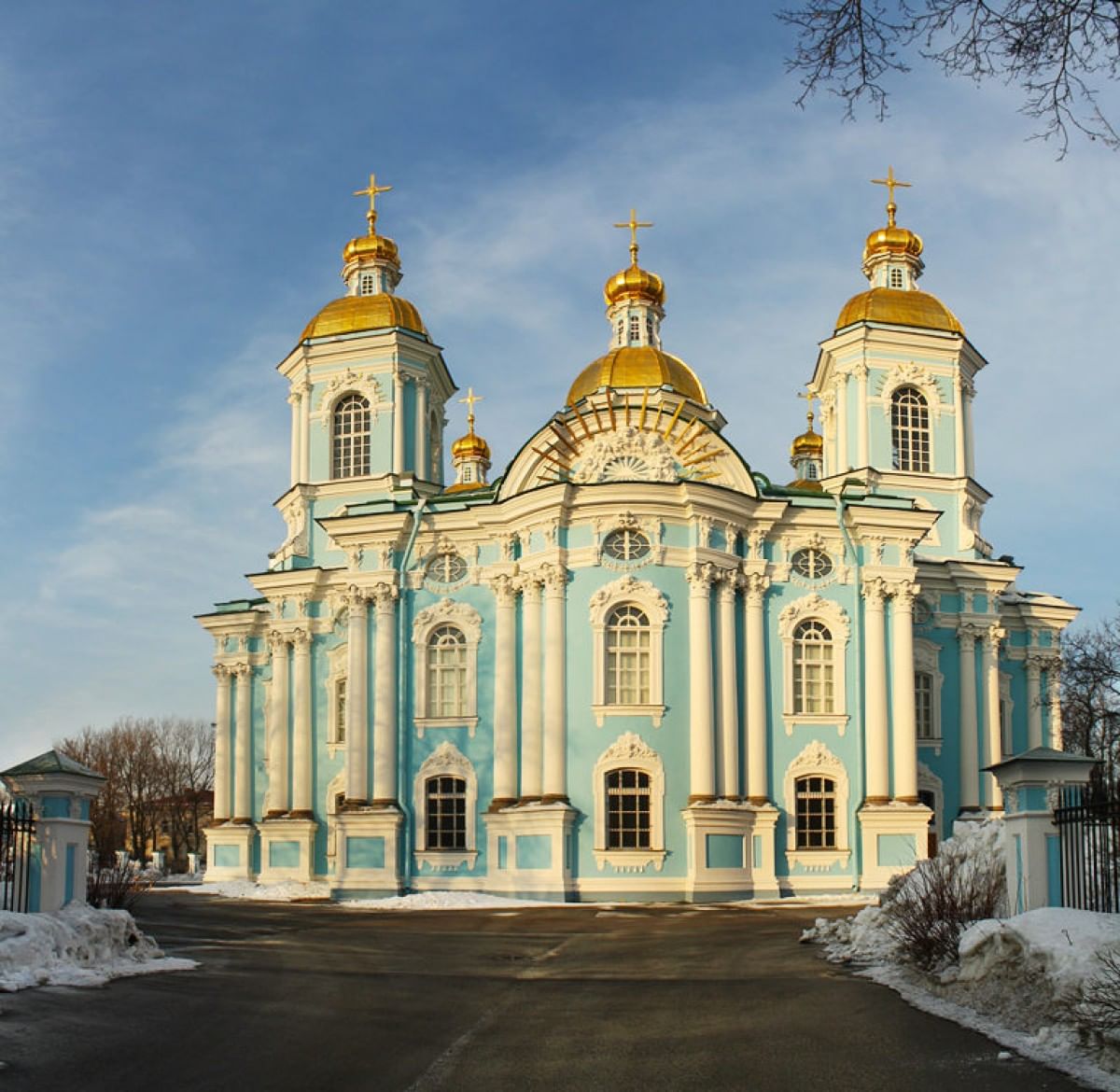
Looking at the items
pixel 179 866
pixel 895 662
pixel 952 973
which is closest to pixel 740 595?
pixel 895 662

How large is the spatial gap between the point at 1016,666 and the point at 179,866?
38947mm

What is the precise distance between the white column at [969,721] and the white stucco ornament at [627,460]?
9.32 m

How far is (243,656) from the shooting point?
40.6 metres

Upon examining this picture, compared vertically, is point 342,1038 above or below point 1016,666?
below

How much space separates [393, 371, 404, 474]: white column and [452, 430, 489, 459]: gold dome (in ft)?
25.9

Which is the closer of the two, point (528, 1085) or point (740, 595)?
point (528, 1085)

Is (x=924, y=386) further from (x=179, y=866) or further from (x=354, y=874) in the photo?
(x=179, y=866)

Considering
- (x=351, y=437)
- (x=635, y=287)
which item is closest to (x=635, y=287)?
(x=635, y=287)

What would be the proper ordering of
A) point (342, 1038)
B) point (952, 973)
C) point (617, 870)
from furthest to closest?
point (617, 870), point (952, 973), point (342, 1038)

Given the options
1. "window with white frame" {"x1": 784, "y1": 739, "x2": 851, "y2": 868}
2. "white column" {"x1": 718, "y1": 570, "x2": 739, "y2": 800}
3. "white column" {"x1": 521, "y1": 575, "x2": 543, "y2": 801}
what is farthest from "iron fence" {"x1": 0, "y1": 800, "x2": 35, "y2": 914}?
"window with white frame" {"x1": 784, "y1": 739, "x2": 851, "y2": 868}

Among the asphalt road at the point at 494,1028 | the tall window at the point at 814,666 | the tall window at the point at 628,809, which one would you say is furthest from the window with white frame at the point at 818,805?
the asphalt road at the point at 494,1028

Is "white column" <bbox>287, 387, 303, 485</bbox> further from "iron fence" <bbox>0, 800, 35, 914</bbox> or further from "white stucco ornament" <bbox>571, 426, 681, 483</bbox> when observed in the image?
"iron fence" <bbox>0, 800, 35, 914</bbox>

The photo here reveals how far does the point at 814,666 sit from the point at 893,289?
38.3 feet

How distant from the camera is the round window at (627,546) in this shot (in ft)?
102
